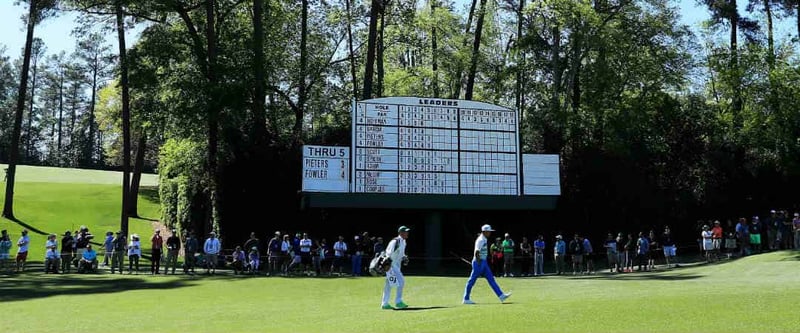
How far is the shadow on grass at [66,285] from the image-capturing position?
59.6ft

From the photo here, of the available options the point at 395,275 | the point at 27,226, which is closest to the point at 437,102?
the point at 395,275

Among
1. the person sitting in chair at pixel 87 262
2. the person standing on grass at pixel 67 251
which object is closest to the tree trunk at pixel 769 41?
the person sitting in chair at pixel 87 262

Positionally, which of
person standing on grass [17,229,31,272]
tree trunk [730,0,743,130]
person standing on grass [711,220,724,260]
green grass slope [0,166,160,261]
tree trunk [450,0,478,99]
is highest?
tree trunk [450,0,478,99]

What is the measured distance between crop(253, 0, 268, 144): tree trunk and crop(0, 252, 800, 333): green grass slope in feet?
37.1

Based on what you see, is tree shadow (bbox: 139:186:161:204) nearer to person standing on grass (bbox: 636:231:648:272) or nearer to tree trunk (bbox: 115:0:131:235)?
tree trunk (bbox: 115:0:131:235)

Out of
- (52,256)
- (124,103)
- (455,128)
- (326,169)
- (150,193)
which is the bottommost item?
(52,256)

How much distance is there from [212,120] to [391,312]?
68.1 ft

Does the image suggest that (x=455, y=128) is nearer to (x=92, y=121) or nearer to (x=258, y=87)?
(x=258, y=87)

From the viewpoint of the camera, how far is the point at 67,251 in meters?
26.1

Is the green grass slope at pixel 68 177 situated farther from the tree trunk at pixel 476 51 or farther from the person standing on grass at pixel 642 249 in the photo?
the person standing on grass at pixel 642 249

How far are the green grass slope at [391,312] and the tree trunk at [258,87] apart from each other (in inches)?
445

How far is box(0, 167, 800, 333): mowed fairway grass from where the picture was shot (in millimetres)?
10391

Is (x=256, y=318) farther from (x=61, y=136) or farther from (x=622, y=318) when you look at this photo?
(x=61, y=136)

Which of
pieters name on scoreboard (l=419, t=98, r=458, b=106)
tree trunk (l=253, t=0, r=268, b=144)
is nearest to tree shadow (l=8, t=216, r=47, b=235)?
tree trunk (l=253, t=0, r=268, b=144)
